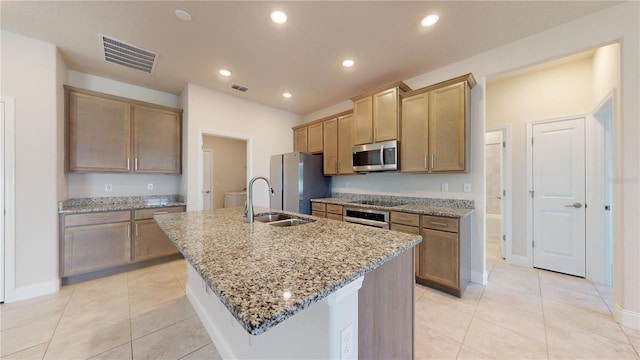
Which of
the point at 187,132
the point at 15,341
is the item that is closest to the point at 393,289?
the point at 15,341

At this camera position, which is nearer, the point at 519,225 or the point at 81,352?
the point at 81,352

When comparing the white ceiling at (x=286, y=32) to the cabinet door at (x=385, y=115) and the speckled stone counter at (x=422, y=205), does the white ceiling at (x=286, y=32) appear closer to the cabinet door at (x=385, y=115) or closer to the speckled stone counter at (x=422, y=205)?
the cabinet door at (x=385, y=115)

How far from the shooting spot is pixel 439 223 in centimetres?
240

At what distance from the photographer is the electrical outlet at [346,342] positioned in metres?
0.83

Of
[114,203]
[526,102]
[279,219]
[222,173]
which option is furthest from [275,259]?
[222,173]

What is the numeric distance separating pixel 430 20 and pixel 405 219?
196 cm

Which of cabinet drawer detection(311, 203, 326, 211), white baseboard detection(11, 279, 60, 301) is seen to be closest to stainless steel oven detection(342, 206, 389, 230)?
cabinet drawer detection(311, 203, 326, 211)

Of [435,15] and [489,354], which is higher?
[435,15]

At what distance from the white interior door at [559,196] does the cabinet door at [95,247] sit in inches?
214

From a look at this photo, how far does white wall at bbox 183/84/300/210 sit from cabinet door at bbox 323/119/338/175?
106 cm

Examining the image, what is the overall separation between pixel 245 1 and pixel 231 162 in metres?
4.99

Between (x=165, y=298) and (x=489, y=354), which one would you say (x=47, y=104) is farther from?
(x=489, y=354)

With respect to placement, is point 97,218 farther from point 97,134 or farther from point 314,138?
point 314,138

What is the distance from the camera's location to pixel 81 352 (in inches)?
64.1
